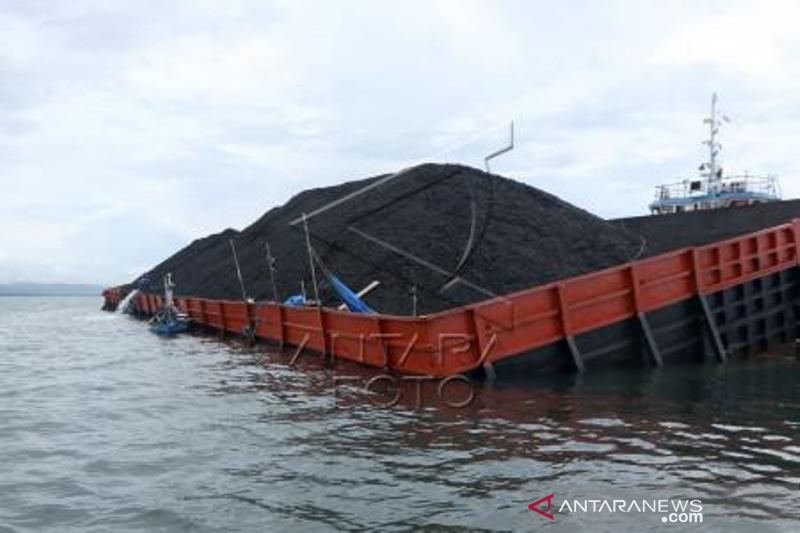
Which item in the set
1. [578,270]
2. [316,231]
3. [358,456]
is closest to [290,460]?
[358,456]

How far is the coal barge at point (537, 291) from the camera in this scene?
1249 cm

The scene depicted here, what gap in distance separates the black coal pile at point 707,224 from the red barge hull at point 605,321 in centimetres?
396

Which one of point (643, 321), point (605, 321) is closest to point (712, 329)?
point (643, 321)

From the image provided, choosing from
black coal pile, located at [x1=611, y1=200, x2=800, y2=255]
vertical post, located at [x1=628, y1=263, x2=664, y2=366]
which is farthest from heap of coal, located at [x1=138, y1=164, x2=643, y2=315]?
vertical post, located at [x1=628, y1=263, x2=664, y2=366]

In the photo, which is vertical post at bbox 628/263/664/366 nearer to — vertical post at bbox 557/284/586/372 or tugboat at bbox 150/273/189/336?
vertical post at bbox 557/284/586/372

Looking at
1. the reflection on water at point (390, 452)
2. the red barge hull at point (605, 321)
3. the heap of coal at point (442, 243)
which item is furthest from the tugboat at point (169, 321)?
the reflection on water at point (390, 452)

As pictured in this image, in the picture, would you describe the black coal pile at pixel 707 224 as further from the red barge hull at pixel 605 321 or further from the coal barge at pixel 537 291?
the red barge hull at pixel 605 321

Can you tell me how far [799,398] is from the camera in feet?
36.5

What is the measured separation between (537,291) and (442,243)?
17.4 feet

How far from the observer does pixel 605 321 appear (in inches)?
533

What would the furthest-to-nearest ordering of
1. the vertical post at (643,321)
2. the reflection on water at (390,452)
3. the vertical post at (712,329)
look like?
the vertical post at (712,329)
the vertical post at (643,321)
the reflection on water at (390,452)

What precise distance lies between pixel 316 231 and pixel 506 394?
12.6 metres

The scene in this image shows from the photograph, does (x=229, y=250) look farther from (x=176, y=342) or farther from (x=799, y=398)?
(x=799, y=398)

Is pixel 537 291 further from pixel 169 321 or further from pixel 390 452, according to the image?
pixel 169 321
